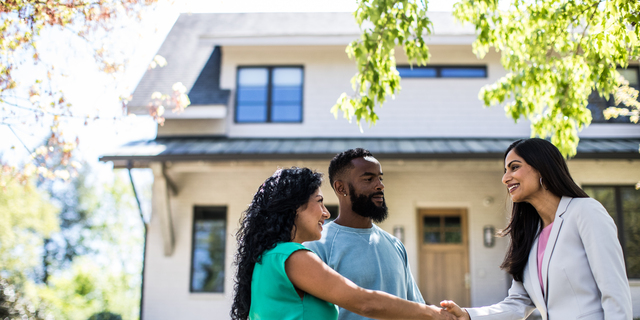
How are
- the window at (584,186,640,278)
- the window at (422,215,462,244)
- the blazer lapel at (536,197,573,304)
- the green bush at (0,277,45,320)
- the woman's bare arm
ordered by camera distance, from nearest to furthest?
the woman's bare arm < the blazer lapel at (536,197,573,304) < the green bush at (0,277,45,320) < the window at (584,186,640,278) < the window at (422,215,462,244)

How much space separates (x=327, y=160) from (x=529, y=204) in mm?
6880

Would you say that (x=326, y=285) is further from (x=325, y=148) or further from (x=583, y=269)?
(x=325, y=148)

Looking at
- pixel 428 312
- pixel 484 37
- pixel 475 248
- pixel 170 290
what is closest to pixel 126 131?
pixel 484 37

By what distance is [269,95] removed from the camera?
1145 cm

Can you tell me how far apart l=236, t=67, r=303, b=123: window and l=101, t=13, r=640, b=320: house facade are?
0.02 metres

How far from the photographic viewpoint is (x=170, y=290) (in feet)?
34.6

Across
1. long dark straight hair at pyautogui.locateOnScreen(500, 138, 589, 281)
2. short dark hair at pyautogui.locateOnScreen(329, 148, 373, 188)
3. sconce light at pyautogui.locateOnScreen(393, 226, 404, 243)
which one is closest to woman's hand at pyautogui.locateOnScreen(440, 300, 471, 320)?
long dark straight hair at pyautogui.locateOnScreen(500, 138, 589, 281)

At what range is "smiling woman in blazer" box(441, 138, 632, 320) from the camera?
2.45 m

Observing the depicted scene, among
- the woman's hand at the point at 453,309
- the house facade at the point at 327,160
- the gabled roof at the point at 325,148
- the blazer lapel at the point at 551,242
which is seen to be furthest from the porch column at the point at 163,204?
the blazer lapel at the point at 551,242

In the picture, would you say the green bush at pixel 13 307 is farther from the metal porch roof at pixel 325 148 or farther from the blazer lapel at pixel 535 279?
the blazer lapel at pixel 535 279

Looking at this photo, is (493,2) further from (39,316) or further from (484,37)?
(39,316)

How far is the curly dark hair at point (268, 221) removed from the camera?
2.34 m

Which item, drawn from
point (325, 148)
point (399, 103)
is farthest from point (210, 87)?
point (399, 103)

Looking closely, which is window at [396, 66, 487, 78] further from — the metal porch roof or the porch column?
the porch column
